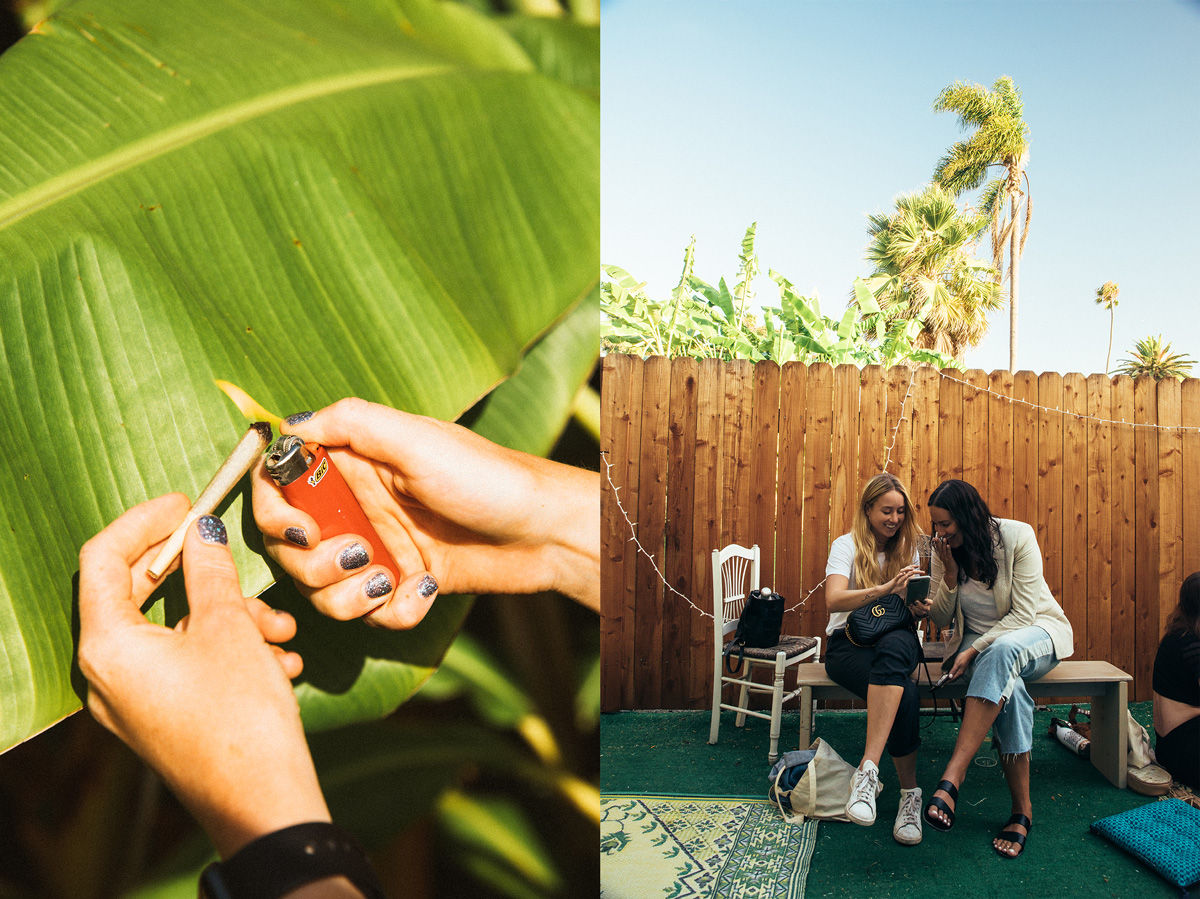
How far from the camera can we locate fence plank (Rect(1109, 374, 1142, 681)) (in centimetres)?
305

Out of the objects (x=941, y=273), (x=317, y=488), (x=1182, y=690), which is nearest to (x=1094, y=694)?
(x=1182, y=690)

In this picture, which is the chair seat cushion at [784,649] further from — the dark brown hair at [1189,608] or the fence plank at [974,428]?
the dark brown hair at [1189,608]

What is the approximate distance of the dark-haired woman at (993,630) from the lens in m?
2.10

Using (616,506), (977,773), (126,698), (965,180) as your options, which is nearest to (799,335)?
(616,506)

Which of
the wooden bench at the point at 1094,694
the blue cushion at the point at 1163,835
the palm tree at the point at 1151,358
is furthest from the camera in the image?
the palm tree at the point at 1151,358

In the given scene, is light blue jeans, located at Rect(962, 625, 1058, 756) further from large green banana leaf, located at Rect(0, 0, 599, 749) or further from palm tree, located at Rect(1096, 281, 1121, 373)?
palm tree, located at Rect(1096, 281, 1121, 373)

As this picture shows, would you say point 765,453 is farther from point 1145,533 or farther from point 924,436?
point 1145,533

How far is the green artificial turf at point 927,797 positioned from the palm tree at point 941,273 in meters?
7.40

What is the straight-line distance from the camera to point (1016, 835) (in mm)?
1999

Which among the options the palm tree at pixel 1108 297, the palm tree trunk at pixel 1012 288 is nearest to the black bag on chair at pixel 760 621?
the palm tree at pixel 1108 297

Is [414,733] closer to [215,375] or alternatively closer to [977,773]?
[215,375]

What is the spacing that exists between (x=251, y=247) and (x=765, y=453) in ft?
8.62

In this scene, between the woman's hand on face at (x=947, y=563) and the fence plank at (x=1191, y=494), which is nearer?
the woman's hand on face at (x=947, y=563)

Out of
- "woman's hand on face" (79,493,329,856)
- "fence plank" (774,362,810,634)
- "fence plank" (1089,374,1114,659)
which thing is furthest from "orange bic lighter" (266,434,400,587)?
"fence plank" (1089,374,1114,659)
